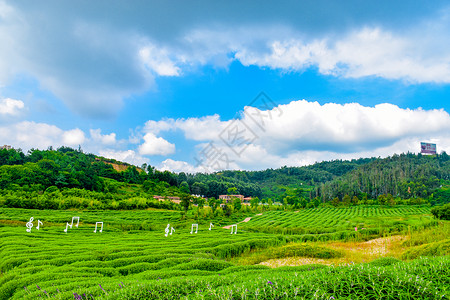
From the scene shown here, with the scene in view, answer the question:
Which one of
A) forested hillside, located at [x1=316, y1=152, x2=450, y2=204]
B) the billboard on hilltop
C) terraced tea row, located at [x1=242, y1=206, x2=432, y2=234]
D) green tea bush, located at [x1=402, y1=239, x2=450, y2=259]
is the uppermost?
the billboard on hilltop

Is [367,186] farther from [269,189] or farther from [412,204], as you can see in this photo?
[269,189]

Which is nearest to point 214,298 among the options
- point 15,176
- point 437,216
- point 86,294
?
point 86,294

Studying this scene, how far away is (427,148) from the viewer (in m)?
110

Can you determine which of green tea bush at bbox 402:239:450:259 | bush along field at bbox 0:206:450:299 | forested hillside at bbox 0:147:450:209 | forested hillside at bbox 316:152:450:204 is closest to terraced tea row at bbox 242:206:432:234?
bush along field at bbox 0:206:450:299

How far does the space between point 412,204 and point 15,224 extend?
248ft

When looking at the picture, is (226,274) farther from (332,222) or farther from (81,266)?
(332,222)

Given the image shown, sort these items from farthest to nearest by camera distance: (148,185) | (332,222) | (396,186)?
(396,186) < (148,185) < (332,222)

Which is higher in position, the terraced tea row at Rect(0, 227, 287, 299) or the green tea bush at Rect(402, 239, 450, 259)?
the green tea bush at Rect(402, 239, 450, 259)

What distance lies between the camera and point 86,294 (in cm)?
438

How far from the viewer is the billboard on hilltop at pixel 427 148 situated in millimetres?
108875

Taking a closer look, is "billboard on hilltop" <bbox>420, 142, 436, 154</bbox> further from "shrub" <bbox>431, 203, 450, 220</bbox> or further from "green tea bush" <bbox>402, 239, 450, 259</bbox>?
"green tea bush" <bbox>402, 239, 450, 259</bbox>

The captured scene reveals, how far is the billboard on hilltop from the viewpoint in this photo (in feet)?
357

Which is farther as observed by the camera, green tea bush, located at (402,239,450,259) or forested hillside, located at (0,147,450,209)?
forested hillside, located at (0,147,450,209)

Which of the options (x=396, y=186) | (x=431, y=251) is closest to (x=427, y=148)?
(x=396, y=186)
